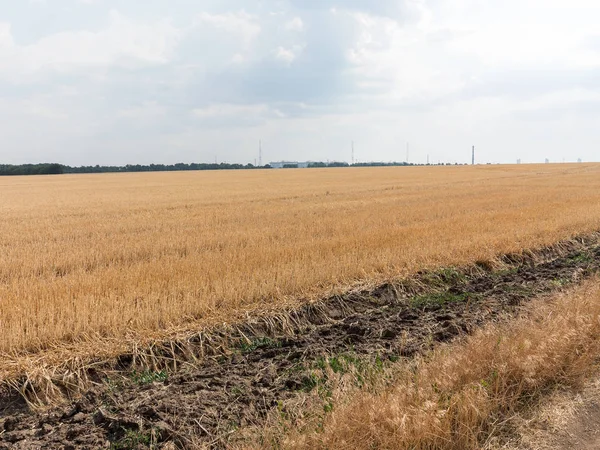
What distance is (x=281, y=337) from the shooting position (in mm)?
6535

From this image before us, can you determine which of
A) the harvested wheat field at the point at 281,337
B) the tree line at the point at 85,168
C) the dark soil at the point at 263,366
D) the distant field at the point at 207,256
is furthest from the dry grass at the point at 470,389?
the tree line at the point at 85,168

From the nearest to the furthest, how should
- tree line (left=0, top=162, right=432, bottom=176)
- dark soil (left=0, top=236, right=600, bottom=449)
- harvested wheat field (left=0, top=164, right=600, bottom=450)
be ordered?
harvested wheat field (left=0, top=164, right=600, bottom=450), dark soil (left=0, top=236, right=600, bottom=449), tree line (left=0, top=162, right=432, bottom=176)

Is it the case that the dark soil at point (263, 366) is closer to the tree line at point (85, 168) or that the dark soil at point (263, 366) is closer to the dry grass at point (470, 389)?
the dry grass at point (470, 389)

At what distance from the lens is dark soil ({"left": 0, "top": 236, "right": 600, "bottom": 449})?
4.09m

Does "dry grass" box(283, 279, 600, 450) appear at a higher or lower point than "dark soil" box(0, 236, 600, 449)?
higher

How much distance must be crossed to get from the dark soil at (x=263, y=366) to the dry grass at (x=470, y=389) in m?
0.92

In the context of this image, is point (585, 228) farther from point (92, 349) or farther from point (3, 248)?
point (3, 248)

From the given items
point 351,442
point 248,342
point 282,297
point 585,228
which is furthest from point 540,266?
point 351,442

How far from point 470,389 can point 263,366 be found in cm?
258

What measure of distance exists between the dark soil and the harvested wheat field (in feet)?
0.08

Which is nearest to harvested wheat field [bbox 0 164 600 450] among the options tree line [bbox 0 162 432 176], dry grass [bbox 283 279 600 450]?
dry grass [bbox 283 279 600 450]

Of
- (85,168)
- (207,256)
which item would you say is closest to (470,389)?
(207,256)

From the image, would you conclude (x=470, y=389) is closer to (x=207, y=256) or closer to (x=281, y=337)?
(x=281, y=337)

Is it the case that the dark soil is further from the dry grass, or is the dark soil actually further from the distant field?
the dry grass
